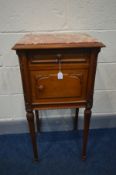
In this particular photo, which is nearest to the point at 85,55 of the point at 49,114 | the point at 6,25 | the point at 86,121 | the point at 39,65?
the point at 39,65

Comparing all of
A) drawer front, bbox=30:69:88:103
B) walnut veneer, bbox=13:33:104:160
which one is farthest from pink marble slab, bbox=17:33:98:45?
drawer front, bbox=30:69:88:103

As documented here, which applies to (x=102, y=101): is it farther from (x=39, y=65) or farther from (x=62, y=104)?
(x=39, y=65)

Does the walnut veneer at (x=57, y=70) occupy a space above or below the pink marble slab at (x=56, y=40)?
below

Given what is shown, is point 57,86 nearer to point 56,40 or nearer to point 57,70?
point 57,70

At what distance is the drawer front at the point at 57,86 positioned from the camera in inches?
34.5

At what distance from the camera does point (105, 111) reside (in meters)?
1.47

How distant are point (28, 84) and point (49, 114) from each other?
0.62 m

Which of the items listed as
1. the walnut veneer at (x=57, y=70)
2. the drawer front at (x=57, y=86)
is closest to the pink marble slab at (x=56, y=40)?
the walnut veneer at (x=57, y=70)

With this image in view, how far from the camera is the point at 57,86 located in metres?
0.90

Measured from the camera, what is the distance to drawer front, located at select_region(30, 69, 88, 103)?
2.87 ft

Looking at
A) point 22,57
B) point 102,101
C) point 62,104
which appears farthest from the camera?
point 102,101

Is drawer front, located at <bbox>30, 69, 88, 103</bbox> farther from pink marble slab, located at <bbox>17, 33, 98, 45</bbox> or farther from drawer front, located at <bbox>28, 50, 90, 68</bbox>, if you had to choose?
pink marble slab, located at <bbox>17, 33, 98, 45</bbox>

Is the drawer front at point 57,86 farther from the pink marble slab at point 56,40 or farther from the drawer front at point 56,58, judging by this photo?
→ the pink marble slab at point 56,40

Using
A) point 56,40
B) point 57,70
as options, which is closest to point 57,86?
point 57,70
